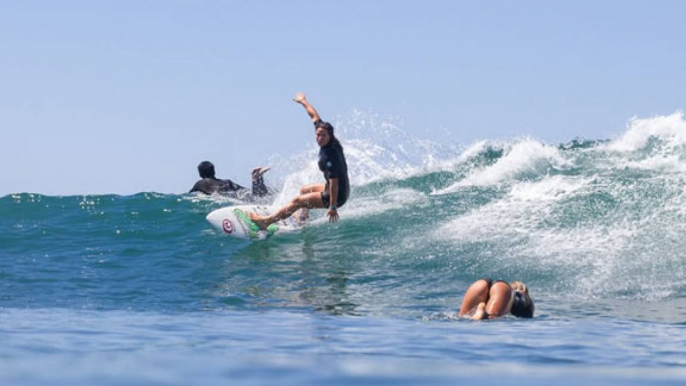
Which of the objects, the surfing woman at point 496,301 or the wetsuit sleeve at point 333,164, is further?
the wetsuit sleeve at point 333,164

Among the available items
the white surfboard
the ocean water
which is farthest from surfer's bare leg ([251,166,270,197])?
Answer: the white surfboard

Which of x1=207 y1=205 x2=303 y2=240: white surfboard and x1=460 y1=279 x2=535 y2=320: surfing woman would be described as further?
x1=207 y1=205 x2=303 y2=240: white surfboard

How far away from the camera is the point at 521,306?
9.62 m

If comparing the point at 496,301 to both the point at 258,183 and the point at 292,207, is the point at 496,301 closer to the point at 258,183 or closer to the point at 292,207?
the point at 292,207

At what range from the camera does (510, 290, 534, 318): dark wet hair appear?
378 inches

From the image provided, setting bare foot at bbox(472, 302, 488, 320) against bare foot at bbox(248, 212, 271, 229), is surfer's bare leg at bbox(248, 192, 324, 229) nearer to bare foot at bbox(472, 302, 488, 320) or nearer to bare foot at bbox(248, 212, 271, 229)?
bare foot at bbox(248, 212, 271, 229)

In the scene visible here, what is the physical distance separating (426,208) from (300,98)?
426 centimetres

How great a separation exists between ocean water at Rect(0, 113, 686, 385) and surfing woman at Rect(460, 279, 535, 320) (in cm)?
38

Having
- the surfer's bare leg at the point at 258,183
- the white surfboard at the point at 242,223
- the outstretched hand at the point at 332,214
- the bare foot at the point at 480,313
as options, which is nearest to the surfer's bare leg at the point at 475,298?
the bare foot at the point at 480,313

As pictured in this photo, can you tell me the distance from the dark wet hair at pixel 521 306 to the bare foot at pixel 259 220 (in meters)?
7.33

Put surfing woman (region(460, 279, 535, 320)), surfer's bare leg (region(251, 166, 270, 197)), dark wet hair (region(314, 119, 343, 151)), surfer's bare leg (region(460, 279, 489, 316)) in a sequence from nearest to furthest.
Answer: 1. surfing woman (region(460, 279, 535, 320))
2. surfer's bare leg (region(460, 279, 489, 316))
3. dark wet hair (region(314, 119, 343, 151))
4. surfer's bare leg (region(251, 166, 270, 197))

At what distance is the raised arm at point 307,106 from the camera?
14547mm

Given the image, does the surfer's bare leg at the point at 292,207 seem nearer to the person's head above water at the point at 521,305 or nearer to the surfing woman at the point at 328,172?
the surfing woman at the point at 328,172

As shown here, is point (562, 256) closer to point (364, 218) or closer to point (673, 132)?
point (364, 218)
